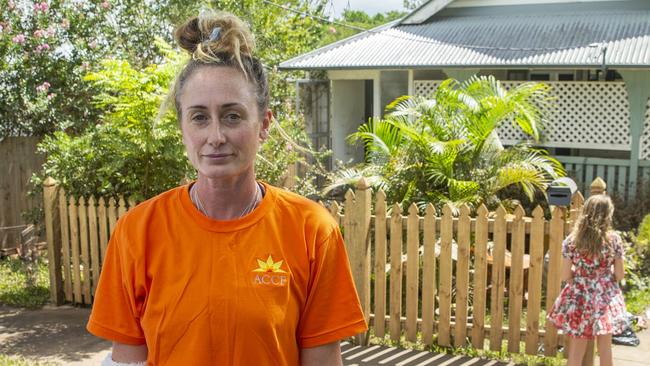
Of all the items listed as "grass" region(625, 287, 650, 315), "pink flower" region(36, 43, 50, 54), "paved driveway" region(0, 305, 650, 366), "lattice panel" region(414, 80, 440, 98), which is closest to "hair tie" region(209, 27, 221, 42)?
"paved driveway" region(0, 305, 650, 366)

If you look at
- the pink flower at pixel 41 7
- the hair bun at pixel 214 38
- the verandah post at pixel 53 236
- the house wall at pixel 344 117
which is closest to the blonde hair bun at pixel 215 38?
the hair bun at pixel 214 38

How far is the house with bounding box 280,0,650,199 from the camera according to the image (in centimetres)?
1146

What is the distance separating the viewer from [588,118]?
40.5ft

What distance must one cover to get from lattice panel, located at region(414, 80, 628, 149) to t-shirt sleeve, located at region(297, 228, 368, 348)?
1078 cm

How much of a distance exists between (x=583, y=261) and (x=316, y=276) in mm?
3889

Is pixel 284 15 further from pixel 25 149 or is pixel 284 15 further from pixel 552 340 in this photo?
pixel 552 340

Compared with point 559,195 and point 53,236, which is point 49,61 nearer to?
point 53,236

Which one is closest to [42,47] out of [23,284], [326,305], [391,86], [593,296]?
[23,284]

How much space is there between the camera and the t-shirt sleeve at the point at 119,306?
2027 mm

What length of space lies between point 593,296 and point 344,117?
10.3 m

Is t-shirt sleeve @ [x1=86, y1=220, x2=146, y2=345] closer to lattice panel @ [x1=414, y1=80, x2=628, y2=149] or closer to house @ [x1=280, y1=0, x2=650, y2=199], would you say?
house @ [x1=280, y1=0, x2=650, y2=199]

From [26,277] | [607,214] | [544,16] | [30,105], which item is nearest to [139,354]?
[607,214]

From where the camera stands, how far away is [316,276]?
2049 millimetres

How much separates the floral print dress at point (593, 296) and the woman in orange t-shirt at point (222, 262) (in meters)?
3.80
